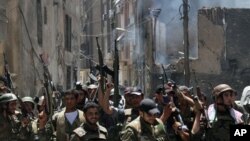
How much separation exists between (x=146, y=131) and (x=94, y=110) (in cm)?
64

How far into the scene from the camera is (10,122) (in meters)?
7.31

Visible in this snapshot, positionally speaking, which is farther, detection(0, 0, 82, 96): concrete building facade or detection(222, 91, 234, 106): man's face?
detection(0, 0, 82, 96): concrete building facade

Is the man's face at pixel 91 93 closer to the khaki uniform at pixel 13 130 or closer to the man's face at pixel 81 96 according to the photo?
the man's face at pixel 81 96

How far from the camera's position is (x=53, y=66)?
2238cm

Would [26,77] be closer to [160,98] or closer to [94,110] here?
[160,98]

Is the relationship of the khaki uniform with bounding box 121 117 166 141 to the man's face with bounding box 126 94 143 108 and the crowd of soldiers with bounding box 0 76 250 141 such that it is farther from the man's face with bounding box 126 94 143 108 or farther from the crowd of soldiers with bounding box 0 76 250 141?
the man's face with bounding box 126 94 143 108

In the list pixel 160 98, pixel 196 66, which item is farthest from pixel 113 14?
pixel 160 98

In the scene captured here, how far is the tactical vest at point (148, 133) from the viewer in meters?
6.06

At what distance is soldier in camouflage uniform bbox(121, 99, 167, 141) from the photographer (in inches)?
238

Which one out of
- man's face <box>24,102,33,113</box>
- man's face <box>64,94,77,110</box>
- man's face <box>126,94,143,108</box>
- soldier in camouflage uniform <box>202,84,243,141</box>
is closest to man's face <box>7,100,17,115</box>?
man's face <box>64,94,77,110</box>

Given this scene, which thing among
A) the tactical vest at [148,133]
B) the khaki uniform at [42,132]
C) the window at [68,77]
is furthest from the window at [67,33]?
the tactical vest at [148,133]

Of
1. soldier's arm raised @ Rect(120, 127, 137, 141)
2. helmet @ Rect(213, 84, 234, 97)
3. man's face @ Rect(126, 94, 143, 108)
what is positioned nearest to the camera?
soldier's arm raised @ Rect(120, 127, 137, 141)

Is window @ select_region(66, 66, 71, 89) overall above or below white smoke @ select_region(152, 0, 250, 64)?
below

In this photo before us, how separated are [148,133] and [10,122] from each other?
209 centimetres
